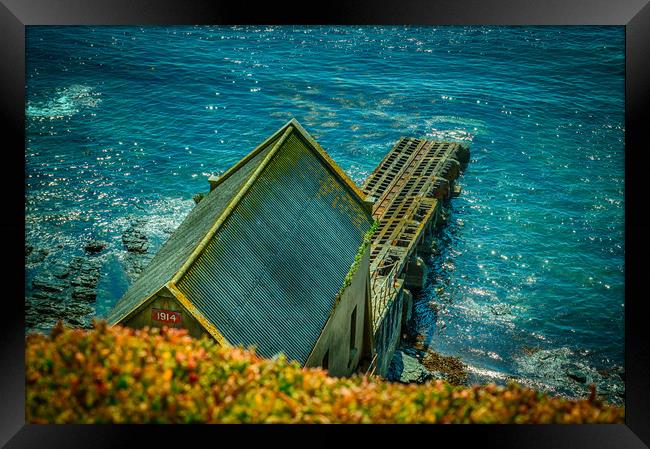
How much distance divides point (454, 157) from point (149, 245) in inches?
949

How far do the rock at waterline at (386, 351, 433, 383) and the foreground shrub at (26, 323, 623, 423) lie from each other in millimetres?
22682

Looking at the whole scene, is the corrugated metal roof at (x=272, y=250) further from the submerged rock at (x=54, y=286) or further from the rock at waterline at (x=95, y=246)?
the rock at waterline at (x=95, y=246)

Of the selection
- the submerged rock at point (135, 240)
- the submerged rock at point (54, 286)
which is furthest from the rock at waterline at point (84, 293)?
the submerged rock at point (135, 240)

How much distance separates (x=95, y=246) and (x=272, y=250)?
21.0 m

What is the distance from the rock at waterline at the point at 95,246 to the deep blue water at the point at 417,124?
0.45 meters

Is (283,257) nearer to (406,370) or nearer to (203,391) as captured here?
(203,391)

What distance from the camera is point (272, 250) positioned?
28.5 m

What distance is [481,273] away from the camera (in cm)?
5319

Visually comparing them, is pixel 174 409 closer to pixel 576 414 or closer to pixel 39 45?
pixel 576 414

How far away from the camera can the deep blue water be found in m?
44.8

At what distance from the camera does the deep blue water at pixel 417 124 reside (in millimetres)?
44844

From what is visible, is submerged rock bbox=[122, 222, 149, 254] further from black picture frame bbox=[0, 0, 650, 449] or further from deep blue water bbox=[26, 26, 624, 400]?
black picture frame bbox=[0, 0, 650, 449]
